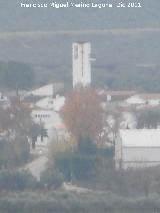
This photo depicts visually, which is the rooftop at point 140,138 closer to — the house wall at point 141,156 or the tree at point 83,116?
the house wall at point 141,156

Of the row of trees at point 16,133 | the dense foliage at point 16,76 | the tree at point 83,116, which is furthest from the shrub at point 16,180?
the dense foliage at point 16,76

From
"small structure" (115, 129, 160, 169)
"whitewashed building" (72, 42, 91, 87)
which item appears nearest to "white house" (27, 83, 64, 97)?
"whitewashed building" (72, 42, 91, 87)

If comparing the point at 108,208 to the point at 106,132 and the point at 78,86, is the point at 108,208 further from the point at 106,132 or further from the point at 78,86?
the point at 78,86

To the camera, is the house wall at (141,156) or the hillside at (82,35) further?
the hillside at (82,35)

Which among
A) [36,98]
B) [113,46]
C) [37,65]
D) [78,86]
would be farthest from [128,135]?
[113,46]

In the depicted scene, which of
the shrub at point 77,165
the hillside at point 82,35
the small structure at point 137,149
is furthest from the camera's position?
the hillside at point 82,35

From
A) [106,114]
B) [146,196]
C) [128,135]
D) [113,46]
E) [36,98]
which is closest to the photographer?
[146,196]
